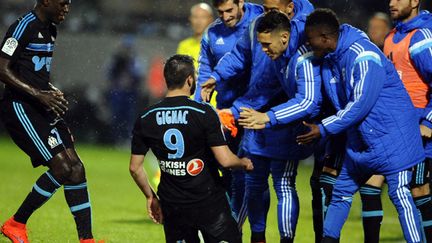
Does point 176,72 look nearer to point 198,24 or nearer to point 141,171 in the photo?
point 141,171

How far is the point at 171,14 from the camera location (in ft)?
78.0

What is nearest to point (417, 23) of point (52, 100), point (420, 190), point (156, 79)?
point (420, 190)

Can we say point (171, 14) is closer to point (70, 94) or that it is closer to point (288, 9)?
point (70, 94)

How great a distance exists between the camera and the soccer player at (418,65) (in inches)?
313

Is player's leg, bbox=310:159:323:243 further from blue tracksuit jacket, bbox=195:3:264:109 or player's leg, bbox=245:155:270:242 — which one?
blue tracksuit jacket, bbox=195:3:264:109

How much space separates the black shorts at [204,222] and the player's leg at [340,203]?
891mm

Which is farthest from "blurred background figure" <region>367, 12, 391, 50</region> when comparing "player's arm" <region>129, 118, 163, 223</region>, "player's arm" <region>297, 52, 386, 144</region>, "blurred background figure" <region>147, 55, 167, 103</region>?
"blurred background figure" <region>147, 55, 167, 103</region>

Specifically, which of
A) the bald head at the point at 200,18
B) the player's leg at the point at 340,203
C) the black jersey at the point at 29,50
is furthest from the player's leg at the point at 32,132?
the bald head at the point at 200,18

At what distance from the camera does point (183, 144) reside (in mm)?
6938

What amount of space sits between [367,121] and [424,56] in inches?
38.7

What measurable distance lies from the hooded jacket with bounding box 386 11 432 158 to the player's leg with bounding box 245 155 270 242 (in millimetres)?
1472

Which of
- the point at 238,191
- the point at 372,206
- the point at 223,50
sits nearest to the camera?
the point at 372,206

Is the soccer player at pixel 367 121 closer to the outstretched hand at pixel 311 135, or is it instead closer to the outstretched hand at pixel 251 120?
the outstretched hand at pixel 311 135

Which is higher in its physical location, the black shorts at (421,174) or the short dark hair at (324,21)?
the short dark hair at (324,21)
